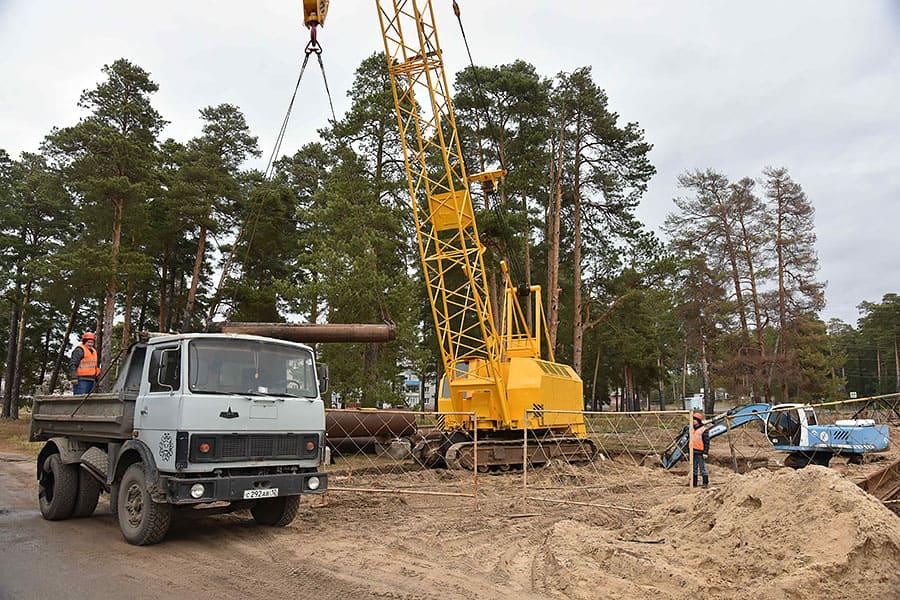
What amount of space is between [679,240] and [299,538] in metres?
36.4

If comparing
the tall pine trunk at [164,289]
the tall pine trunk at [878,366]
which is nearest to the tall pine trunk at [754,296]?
the tall pine trunk at [164,289]

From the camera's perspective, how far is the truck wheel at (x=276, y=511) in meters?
8.55

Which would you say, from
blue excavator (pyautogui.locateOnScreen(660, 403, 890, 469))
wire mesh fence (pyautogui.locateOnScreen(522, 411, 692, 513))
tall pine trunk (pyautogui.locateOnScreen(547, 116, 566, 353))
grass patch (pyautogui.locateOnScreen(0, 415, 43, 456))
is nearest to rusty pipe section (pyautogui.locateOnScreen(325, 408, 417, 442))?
wire mesh fence (pyautogui.locateOnScreen(522, 411, 692, 513))

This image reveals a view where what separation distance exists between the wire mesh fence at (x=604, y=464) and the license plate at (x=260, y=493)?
4602mm

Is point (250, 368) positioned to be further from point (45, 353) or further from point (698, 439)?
point (45, 353)

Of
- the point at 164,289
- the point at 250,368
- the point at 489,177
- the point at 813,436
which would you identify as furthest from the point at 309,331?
the point at 164,289

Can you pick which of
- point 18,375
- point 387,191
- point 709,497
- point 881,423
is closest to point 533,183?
point 387,191

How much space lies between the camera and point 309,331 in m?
13.2

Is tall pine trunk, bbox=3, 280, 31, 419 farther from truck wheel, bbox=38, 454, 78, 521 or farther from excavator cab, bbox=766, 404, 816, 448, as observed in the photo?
excavator cab, bbox=766, 404, 816, 448

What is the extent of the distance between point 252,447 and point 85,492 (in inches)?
135

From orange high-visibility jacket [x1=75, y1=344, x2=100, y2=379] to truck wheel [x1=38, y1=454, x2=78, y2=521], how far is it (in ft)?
4.43

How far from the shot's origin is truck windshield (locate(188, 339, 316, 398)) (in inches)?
302

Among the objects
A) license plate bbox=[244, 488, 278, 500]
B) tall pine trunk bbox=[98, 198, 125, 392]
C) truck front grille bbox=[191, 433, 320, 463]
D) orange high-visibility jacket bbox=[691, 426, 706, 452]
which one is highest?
tall pine trunk bbox=[98, 198, 125, 392]

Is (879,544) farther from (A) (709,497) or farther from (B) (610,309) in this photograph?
(B) (610,309)
